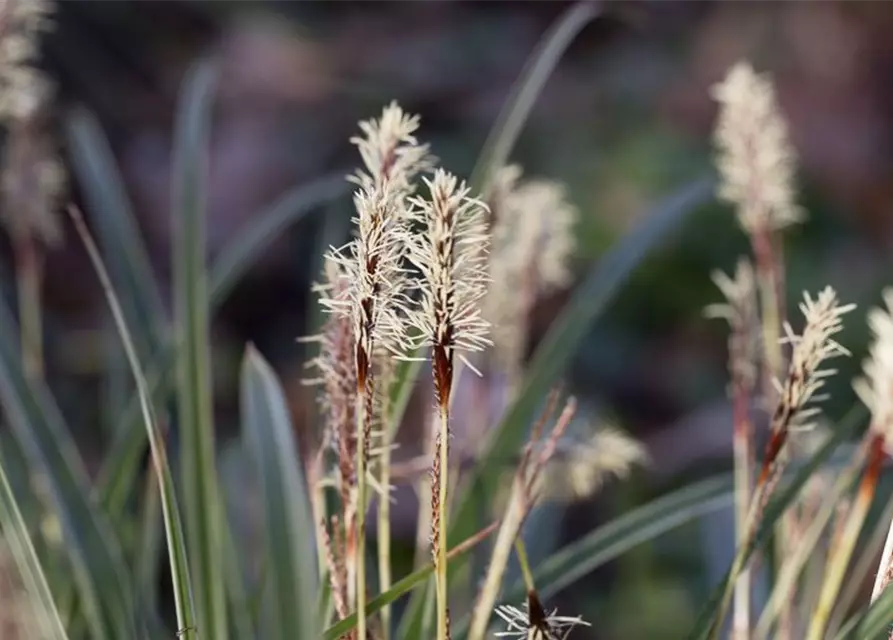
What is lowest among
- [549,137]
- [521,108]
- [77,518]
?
[77,518]

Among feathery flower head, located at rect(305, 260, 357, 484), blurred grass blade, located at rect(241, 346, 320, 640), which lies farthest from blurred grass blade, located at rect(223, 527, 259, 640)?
feathery flower head, located at rect(305, 260, 357, 484)

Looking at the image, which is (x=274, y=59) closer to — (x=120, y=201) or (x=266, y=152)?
(x=266, y=152)

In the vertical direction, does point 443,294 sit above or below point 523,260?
below

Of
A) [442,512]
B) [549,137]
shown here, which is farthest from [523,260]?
[549,137]

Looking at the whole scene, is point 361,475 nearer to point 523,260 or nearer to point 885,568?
point 885,568

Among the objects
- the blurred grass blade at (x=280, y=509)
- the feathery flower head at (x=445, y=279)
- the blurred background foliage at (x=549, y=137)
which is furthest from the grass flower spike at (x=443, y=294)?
the blurred background foliage at (x=549, y=137)

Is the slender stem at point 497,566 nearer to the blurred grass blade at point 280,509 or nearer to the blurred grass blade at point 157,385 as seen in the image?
the blurred grass blade at point 280,509

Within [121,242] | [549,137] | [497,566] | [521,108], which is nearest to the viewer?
[497,566]

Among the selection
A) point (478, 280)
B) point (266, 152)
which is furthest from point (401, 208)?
point (266, 152)
